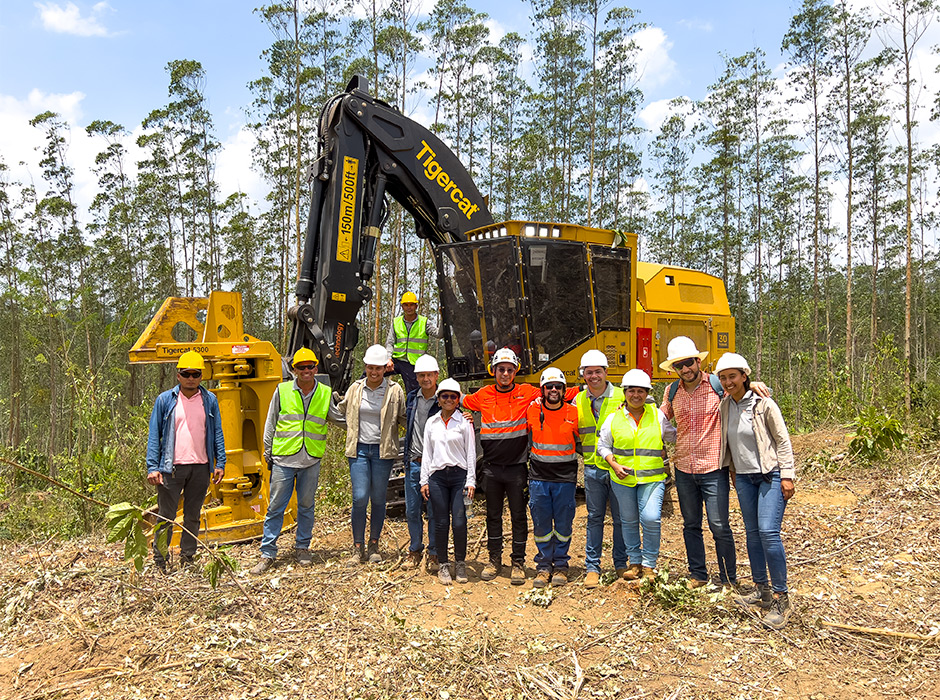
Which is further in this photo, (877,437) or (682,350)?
(877,437)

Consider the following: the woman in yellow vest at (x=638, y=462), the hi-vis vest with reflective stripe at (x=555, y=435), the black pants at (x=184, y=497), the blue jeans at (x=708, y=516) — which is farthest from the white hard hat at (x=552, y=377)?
the black pants at (x=184, y=497)

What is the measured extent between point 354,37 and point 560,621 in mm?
18718

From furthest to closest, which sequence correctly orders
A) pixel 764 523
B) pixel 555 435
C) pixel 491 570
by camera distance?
pixel 491 570
pixel 555 435
pixel 764 523

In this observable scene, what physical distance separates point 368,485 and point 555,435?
170 cm

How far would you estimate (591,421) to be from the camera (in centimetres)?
536

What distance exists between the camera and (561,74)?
2430 centimetres

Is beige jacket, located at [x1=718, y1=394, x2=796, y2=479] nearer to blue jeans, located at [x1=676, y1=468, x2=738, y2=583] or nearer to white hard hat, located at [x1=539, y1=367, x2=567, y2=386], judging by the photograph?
blue jeans, located at [x1=676, y1=468, x2=738, y2=583]

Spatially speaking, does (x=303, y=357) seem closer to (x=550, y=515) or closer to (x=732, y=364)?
(x=550, y=515)

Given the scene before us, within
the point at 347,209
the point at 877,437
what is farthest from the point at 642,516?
the point at 877,437

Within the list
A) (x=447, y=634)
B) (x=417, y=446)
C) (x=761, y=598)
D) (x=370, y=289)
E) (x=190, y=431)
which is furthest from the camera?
(x=370, y=289)

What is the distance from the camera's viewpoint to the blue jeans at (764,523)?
4.45 m

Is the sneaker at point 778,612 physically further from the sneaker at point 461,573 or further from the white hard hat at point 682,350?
the sneaker at point 461,573

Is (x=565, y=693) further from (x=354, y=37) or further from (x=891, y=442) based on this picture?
(x=354, y=37)

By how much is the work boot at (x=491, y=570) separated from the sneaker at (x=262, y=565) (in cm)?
180
